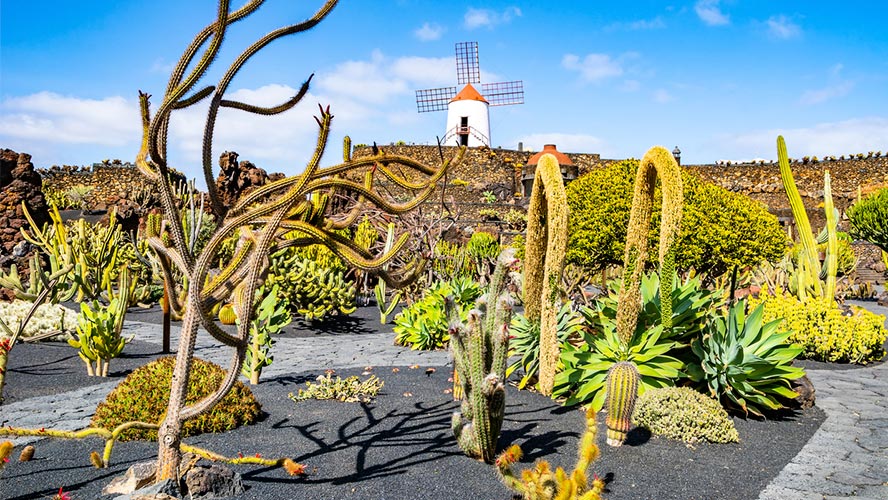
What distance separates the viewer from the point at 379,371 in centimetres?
684

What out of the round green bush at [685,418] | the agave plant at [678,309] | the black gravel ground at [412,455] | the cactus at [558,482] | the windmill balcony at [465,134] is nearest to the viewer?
the cactus at [558,482]

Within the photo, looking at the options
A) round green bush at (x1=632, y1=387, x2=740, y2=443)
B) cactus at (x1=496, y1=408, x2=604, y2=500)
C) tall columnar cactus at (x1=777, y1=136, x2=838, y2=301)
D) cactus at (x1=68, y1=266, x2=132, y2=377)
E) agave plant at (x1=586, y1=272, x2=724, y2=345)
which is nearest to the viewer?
cactus at (x1=496, y1=408, x2=604, y2=500)

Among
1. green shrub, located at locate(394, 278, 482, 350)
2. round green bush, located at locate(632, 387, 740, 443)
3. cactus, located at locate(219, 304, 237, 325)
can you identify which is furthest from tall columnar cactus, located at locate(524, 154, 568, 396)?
cactus, located at locate(219, 304, 237, 325)

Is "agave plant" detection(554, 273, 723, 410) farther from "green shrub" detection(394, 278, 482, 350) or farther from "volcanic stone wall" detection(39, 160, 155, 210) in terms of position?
"volcanic stone wall" detection(39, 160, 155, 210)

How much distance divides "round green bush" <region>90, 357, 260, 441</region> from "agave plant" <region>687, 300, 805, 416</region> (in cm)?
376

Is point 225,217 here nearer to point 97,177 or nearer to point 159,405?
point 159,405

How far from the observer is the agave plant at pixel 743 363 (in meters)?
5.20

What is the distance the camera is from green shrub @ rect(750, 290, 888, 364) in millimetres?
8352

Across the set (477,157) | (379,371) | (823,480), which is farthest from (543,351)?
(477,157)

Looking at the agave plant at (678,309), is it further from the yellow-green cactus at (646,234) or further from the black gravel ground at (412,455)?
the black gravel ground at (412,455)

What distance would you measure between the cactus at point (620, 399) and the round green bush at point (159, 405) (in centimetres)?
263

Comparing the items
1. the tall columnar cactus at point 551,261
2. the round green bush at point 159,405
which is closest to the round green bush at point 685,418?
the tall columnar cactus at point 551,261

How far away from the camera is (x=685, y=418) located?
15.2 ft

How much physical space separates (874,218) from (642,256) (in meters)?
15.6
